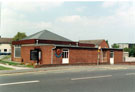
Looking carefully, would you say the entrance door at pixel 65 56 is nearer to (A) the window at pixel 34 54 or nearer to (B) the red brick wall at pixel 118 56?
(A) the window at pixel 34 54

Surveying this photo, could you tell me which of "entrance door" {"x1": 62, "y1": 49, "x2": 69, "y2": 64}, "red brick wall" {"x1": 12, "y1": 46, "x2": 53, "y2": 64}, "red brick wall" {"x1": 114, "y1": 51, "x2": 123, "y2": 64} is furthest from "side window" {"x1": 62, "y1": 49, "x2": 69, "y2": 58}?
"red brick wall" {"x1": 114, "y1": 51, "x2": 123, "y2": 64}

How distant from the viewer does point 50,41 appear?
2892cm

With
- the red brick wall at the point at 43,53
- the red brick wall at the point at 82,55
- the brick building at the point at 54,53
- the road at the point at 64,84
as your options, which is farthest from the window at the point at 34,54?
the road at the point at 64,84

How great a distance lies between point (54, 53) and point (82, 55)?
18.5 ft

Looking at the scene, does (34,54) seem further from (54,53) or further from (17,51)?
(17,51)

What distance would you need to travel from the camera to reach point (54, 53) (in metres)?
23.6

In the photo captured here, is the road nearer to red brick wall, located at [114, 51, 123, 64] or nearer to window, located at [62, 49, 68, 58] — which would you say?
window, located at [62, 49, 68, 58]

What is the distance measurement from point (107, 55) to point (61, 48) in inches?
427

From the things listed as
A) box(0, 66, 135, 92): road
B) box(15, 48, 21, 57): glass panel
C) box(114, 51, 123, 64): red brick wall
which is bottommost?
box(0, 66, 135, 92): road

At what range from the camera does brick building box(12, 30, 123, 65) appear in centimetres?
2398

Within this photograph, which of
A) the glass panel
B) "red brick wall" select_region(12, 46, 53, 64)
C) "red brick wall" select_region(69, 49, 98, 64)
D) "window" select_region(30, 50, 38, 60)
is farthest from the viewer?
the glass panel

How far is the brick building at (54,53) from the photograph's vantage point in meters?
24.0

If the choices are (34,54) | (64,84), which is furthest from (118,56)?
(64,84)

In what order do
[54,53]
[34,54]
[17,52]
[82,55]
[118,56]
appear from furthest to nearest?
[118,56] < [17,52] < [82,55] < [34,54] < [54,53]
